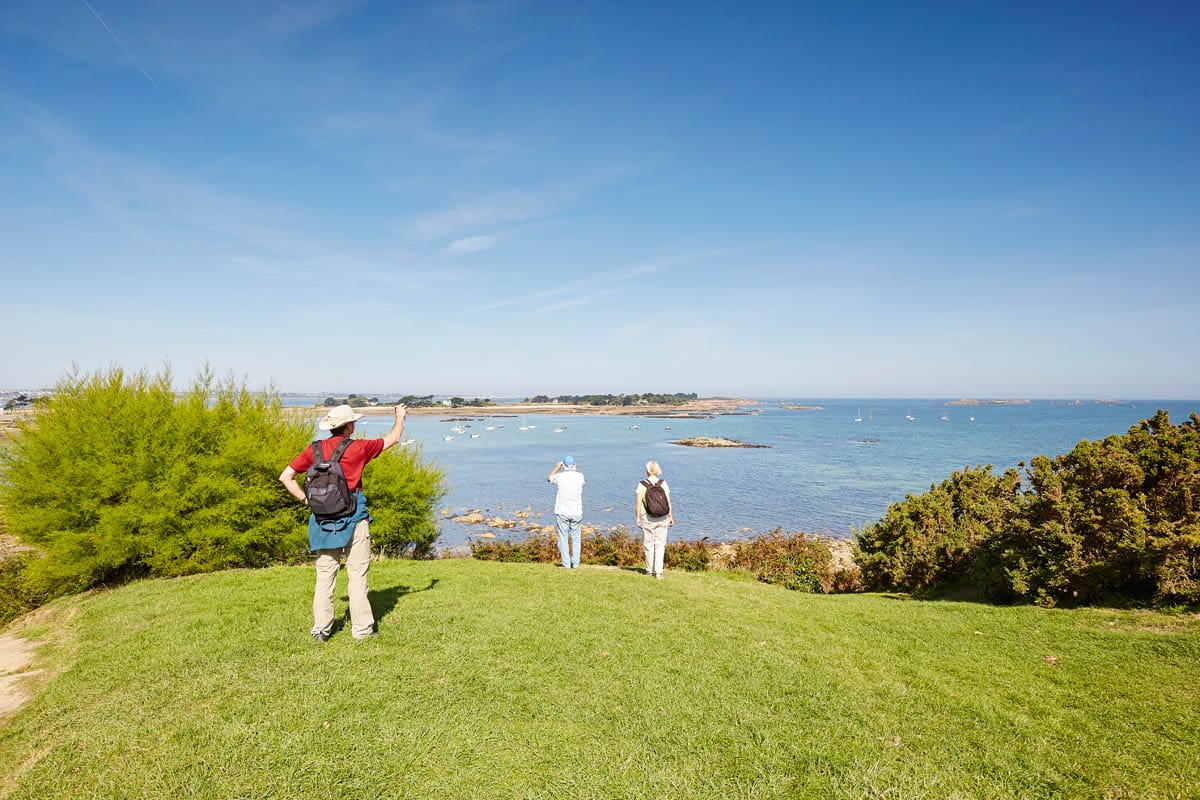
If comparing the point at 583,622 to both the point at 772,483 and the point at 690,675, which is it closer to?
the point at 690,675

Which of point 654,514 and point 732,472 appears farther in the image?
point 732,472

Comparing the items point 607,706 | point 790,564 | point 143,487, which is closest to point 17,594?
point 143,487

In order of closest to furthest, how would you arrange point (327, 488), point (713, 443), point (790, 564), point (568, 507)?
point (327, 488) < point (568, 507) < point (790, 564) < point (713, 443)

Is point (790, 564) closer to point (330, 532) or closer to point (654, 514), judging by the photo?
point (654, 514)

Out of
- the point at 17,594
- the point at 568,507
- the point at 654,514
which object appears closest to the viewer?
the point at 654,514

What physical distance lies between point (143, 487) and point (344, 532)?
8656mm

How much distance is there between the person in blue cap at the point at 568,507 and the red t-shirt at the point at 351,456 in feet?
19.6

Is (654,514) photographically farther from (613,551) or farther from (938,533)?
(938,533)

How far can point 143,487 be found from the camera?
11.9 metres

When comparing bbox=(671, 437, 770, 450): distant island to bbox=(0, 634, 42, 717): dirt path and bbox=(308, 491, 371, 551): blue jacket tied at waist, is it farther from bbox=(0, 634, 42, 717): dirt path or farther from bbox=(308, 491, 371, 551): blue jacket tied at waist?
bbox=(0, 634, 42, 717): dirt path

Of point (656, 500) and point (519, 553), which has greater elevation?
point (656, 500)

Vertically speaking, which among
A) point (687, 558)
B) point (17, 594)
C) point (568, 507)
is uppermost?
point (568, 507)

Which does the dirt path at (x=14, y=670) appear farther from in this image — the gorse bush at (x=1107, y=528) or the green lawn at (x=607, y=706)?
the gorse bush at (x=1107, y=528)

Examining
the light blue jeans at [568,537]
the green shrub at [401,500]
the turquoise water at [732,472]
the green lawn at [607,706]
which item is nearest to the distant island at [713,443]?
the turquoise water at [732,472]
